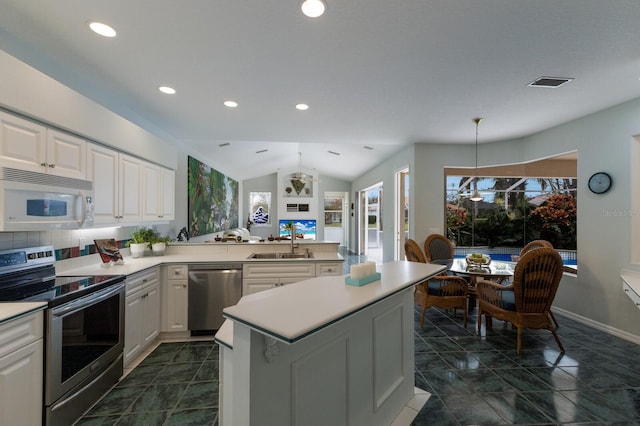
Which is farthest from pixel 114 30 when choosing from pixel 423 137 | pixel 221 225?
pixel 221 225

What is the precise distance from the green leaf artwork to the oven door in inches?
108

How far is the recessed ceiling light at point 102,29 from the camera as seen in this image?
1767mm

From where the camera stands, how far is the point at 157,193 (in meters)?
3.23

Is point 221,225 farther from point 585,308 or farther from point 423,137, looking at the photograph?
point 585,308

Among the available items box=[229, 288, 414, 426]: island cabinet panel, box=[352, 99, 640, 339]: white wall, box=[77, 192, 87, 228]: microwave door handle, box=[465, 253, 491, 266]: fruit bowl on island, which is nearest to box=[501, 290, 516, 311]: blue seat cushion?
box=[465, 253, 491, 266]: fruit bowl on island

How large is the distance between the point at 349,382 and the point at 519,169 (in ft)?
17.5

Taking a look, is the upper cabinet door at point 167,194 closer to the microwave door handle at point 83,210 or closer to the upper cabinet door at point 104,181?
the upper cabinet door at point 104,181

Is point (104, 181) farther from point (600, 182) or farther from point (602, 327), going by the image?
point (602, 327)

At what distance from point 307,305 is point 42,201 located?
1.94 metres

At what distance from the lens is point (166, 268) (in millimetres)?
2961

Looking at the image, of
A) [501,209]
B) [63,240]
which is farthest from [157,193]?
[501,209]

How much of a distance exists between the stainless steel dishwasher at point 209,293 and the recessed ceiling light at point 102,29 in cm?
215

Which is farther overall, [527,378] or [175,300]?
[175,300]

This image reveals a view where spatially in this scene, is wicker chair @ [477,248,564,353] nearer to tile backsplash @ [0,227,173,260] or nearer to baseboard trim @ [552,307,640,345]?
baseboard trim @ [552,307,640,345]
